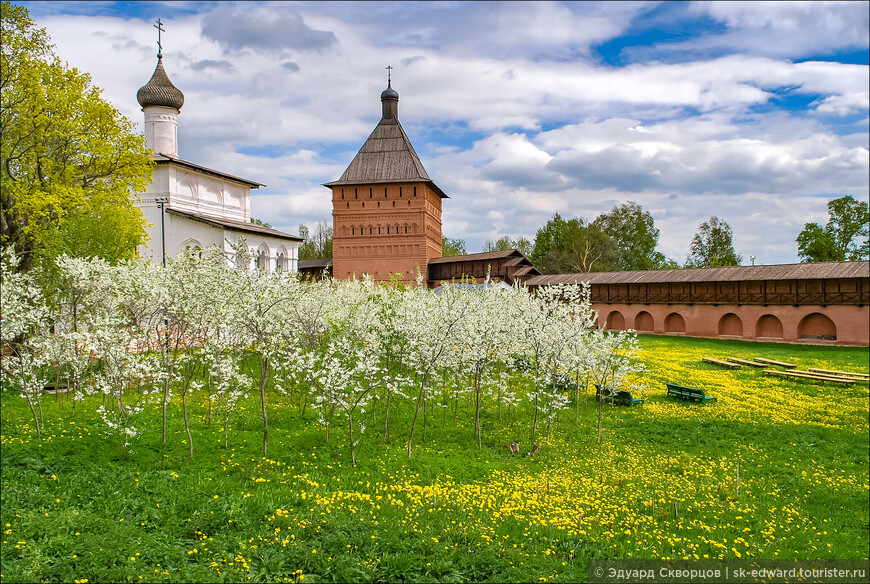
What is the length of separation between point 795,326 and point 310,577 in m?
31.7

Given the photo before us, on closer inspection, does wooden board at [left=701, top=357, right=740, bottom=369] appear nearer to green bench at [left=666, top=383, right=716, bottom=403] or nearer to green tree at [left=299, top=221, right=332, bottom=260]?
green bench at [left=666, top=383, right=716, bottom=403]

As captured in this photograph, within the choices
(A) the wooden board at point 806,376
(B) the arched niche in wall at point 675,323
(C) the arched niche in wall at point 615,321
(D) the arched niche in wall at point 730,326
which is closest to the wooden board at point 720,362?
(A) the wooden board at point 806,376

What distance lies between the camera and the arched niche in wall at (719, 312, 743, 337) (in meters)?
32.9

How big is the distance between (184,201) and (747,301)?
34831 mm

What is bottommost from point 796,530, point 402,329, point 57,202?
point 796,530

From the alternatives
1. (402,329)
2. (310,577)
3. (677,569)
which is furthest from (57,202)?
(677,569)

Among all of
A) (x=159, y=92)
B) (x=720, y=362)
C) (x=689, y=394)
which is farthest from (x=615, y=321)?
(x=159, y=92)

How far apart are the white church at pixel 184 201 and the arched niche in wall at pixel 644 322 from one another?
77.5 ft

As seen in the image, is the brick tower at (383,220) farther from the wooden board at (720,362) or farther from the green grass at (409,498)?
the green grass at (409,498)

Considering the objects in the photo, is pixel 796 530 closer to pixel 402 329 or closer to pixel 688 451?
pixel 688 451

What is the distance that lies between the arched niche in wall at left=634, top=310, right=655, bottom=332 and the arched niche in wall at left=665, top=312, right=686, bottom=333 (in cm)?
97

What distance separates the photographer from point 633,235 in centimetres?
6525

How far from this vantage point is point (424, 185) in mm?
52219

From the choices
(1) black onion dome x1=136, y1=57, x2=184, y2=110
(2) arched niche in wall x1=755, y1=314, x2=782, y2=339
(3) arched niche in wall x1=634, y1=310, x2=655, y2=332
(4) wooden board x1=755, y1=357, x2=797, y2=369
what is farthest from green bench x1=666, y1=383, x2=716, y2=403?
(1) black onion dome x1=136, y1=57, x2=184, y2=110
